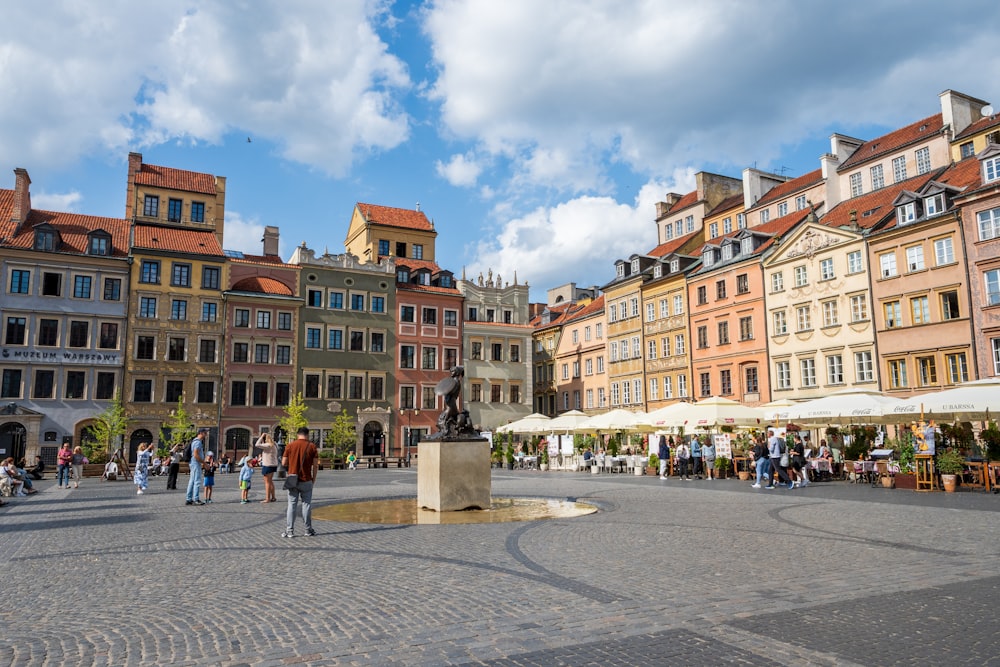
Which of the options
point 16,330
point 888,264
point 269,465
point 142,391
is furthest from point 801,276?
point 16,330

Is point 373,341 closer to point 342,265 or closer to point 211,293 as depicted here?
point 342,265

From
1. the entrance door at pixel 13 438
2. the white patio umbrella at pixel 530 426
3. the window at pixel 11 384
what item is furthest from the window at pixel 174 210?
the white patio umbrella at pixel 530 426

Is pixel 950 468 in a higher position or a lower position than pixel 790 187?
lower

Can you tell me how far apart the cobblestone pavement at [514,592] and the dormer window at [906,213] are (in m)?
24.4

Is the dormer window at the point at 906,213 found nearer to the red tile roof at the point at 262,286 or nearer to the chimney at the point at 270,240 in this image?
the red tile roof at the point at 262,286

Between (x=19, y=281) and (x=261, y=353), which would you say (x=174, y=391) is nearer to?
(x=261, y=353)

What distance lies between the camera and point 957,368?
31953 millimetres

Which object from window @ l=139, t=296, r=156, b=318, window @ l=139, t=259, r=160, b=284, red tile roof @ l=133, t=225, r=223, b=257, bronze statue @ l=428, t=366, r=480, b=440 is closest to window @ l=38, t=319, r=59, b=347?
window @ l=139, t=296, r=156, b=318

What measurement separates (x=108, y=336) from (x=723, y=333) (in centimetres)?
3749

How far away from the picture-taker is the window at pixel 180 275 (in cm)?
4853

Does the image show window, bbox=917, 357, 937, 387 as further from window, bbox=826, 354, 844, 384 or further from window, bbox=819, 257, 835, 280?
window, bbox=819, 257, 835, 280

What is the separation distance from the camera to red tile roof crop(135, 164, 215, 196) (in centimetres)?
5275

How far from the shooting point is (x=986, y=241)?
31.0 metres

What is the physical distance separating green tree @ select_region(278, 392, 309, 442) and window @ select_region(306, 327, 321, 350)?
11.9ft
